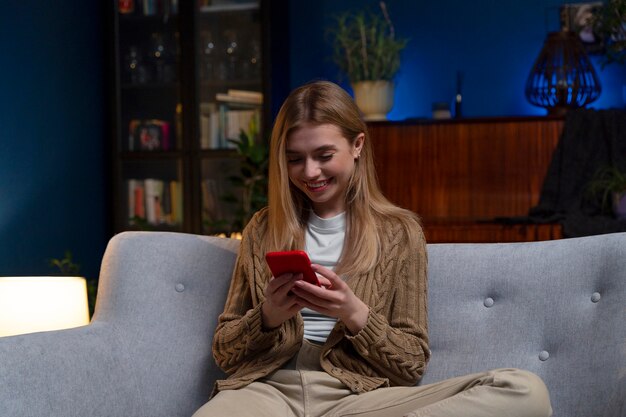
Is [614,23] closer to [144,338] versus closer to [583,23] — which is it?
[583,23]

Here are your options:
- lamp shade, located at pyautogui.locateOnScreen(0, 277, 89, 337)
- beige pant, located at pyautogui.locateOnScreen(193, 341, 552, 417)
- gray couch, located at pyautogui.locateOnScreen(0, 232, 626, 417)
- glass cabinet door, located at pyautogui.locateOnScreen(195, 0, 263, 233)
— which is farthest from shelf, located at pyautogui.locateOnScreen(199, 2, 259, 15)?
beige pant, located at pyautogui.locateOnScreen(193, 341, 552, 417)

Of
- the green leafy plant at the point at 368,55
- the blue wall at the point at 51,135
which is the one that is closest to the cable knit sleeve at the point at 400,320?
the green leafy plant at the point at 368,55

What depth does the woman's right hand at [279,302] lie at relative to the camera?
193cm

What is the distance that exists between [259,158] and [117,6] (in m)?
1.49

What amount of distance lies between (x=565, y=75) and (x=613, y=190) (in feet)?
2.56

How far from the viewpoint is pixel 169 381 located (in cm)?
231

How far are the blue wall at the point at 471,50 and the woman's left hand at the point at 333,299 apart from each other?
11.4 feet

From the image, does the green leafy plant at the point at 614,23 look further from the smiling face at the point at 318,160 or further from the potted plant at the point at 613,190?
the smiling face at the point at 318,160

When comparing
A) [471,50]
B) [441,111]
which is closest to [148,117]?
[441,111]

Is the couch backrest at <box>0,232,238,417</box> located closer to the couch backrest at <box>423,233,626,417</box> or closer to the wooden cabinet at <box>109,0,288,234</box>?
the couch backrest at <box>423,233,626,417</box>

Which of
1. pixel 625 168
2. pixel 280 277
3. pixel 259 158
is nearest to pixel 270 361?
pixel 280 277

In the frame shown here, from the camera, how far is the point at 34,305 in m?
2.72

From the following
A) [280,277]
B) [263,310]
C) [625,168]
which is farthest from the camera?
[625,168]

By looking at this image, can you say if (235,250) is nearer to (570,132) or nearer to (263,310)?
(263,310)
